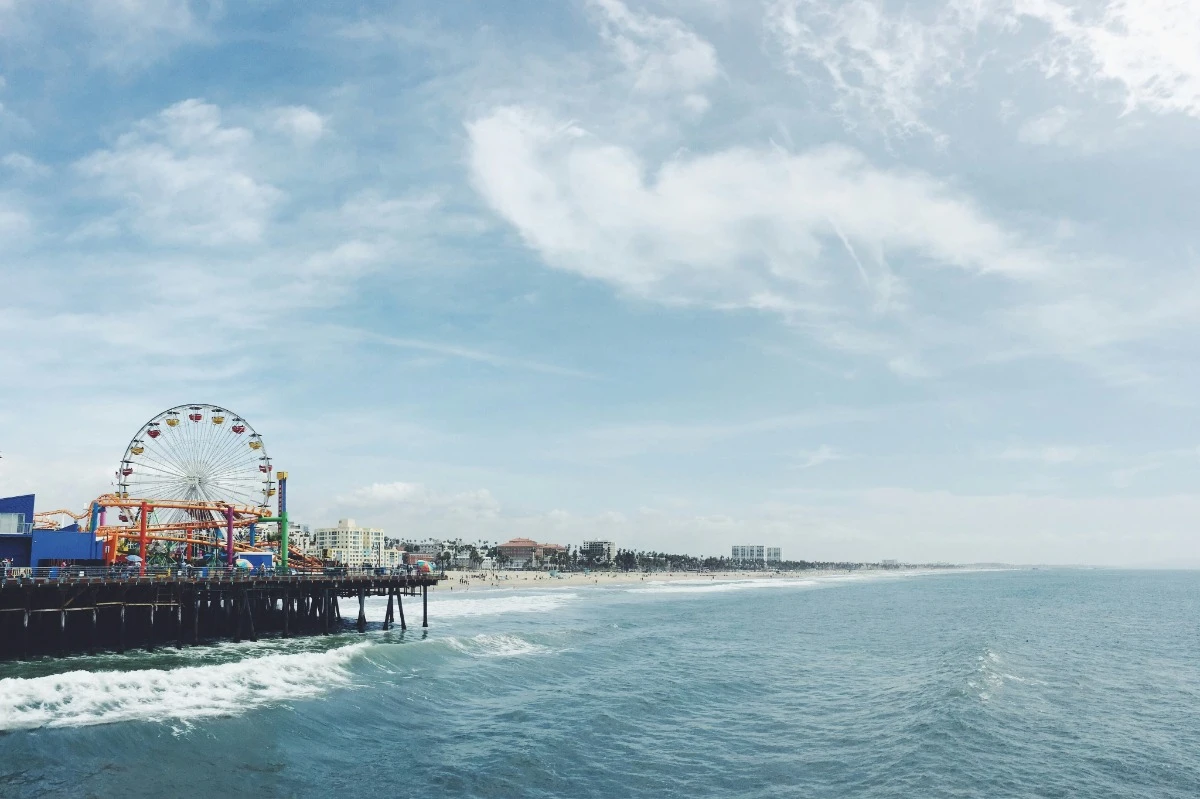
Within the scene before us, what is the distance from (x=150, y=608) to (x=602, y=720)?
1269 inches

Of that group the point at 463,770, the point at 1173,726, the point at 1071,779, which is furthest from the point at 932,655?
the point at 463,770

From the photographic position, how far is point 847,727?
33.5 metres

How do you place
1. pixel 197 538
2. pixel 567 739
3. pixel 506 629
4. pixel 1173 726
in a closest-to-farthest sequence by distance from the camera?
pixel 567 739 → pixel 1173 726 → pixel 506 629 → pixel 197 538

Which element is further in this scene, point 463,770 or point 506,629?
point 506,629

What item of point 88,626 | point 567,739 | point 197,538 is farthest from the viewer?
point 197,538

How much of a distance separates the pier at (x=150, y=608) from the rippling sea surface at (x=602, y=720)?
3.70 meters

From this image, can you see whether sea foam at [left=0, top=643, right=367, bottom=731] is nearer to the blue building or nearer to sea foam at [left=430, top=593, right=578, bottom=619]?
the blue building

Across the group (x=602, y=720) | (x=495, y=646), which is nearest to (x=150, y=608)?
→ (x=495, y=646)

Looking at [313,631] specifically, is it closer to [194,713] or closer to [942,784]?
[194,713]

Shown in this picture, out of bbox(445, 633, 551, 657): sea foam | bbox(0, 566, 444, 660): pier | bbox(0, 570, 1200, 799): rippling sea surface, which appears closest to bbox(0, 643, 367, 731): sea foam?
bbox(0, 570, 1200, 799): rippling sea surface

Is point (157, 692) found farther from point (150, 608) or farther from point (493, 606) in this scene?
point (493, 606)

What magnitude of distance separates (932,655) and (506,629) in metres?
35.0

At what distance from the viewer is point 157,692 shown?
35.1 m

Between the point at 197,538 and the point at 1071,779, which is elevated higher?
the point at 197,538
